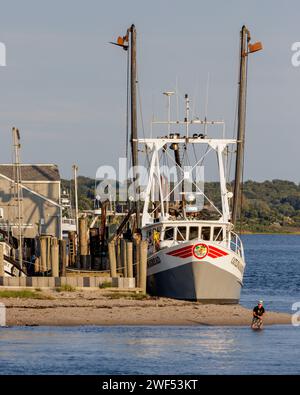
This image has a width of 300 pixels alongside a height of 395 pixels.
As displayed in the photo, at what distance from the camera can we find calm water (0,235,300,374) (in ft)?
129

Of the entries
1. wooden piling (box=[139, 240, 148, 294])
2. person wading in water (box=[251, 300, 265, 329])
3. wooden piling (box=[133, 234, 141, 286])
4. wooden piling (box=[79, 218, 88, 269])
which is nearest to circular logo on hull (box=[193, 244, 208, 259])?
wooden piling (box=[139, 240, 148, 294])

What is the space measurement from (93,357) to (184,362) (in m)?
2.87

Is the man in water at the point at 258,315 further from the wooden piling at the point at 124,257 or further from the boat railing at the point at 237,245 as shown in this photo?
the boat railing at the point at 237,245

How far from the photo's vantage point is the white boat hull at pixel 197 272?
5841cm

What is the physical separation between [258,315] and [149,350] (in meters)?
7.38

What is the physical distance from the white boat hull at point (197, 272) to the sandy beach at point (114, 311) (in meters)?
1.32

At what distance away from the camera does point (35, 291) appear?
57625 mm

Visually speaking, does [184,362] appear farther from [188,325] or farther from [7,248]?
[7,248]

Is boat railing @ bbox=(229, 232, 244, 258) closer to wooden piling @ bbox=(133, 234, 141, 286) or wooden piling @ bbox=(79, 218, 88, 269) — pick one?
wooden piling @ bbox=(133, 234, 141, 286)

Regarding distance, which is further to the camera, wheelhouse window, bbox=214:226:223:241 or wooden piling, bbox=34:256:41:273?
wooden piling, bbox=34:256:41:273

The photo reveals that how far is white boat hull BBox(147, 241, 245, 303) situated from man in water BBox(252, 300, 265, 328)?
869 centimetres

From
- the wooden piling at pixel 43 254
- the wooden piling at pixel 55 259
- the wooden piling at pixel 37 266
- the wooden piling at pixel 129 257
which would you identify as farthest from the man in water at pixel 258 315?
the wooden piling at pixel 37 266

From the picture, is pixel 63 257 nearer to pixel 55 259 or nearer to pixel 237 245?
pixel 55 259

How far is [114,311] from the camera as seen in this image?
5344 cm
